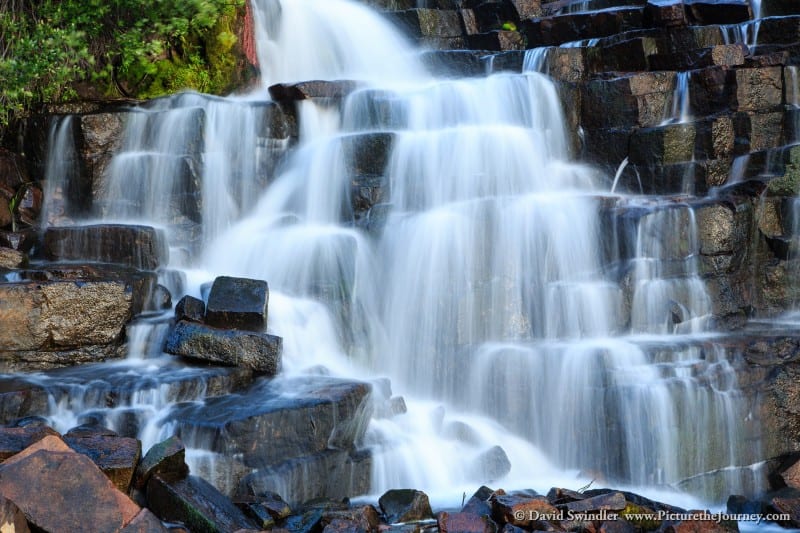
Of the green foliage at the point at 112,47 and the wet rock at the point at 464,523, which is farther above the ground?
the green foliage at the point at 112,47

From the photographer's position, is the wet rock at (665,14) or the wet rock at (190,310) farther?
the wet rock at (665,14)

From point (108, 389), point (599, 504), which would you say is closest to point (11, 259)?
point (108, 389)

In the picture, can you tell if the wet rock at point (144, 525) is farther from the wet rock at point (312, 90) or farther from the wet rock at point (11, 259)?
the wet rock at point (312, 90)

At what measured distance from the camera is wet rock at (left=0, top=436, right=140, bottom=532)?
4773mm

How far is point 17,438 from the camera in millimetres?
5605

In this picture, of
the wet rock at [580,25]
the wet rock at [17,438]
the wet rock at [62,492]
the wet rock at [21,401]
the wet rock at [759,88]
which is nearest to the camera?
the wet rock at [62,492]

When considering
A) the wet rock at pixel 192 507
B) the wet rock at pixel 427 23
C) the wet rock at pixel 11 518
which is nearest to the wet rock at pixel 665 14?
the wet rock at pixel 427 23

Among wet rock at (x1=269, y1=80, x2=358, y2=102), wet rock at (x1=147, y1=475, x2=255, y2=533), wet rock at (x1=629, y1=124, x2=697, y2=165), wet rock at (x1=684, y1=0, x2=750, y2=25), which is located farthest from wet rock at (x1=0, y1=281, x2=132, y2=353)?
wet rock at (x1=684, y1=0, x2=750, y2=25)

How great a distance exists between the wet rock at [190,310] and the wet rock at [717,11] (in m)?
9.77

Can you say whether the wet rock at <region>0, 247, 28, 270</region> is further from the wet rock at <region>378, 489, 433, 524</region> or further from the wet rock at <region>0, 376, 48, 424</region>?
the wet rock at <region>378, 489, 433, 524</region>

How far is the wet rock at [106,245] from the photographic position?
30.9ft

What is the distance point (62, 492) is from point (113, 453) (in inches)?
34.0

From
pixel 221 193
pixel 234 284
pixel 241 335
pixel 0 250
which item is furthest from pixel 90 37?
pixel 241 335

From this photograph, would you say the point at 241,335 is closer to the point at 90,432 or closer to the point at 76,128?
the point at 90,432
